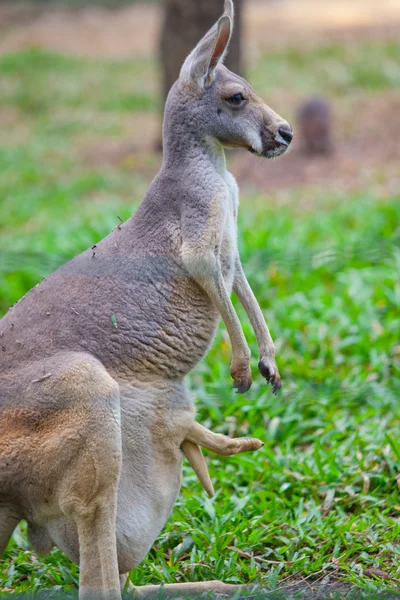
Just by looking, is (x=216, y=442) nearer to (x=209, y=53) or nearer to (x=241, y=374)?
(x=241, y=374)

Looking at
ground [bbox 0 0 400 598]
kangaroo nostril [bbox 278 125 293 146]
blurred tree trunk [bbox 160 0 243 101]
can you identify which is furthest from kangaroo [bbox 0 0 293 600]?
blurred tree trunk [bbox 160 0 243 101]

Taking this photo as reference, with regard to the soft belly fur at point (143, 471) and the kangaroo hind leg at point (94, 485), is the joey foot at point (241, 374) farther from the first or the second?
the kangaroo hind leg at point (94, 485)

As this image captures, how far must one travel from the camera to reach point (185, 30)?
9305 mm

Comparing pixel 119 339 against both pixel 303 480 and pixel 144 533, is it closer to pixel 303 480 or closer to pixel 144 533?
pixel 144 533

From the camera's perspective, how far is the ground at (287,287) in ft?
12.3

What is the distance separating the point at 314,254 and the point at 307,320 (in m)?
0.53

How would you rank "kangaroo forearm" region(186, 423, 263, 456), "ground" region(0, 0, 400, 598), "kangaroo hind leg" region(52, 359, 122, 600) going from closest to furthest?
1. "kangaroo hind leg" region(52, 359, 122, 600)
2. "kangaroo forearm" region(186, 423, 263, 456)
3. "ground" region(0, 0, 400, 598)

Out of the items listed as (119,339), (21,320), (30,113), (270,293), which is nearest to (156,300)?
(119,339)

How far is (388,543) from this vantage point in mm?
3621

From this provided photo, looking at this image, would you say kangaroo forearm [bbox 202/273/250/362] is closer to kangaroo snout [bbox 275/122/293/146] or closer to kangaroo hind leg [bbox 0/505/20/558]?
kangaroo snout [bbox 275/122/293/146]

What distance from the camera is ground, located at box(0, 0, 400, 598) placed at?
148 inches

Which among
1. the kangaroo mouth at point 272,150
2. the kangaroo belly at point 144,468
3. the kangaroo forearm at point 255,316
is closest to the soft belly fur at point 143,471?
the kangaroo belly at point 144,468

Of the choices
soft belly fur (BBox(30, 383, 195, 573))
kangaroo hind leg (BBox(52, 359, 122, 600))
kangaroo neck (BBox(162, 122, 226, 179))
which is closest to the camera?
kangaroo hind leg (BBox(52, 359, 122, 600))

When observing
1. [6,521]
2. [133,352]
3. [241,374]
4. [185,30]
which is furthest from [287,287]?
[185,30]
